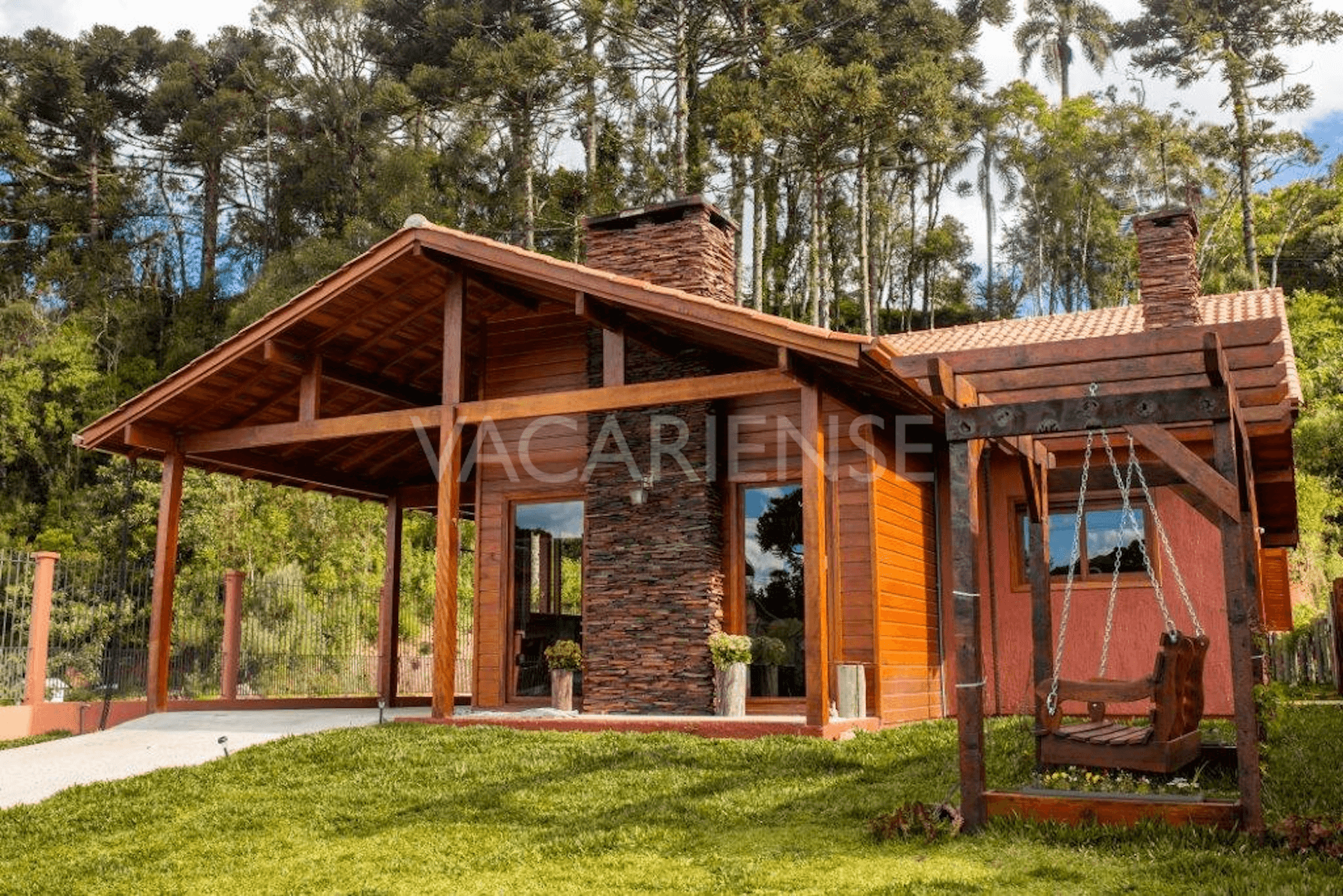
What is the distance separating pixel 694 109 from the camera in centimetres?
3152

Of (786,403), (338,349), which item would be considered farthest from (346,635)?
(786,403)

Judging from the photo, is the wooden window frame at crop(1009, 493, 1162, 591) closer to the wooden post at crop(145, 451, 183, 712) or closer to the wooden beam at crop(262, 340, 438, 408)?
the wooden beam at crop(262, 340, 438, 408)

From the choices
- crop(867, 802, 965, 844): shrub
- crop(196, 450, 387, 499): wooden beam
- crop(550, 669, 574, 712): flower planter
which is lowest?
crop(867, 802, 965, 844): shrub

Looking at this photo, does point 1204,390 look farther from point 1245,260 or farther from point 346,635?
point 1245,260

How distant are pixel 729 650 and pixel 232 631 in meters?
7.06

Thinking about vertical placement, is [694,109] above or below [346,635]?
above

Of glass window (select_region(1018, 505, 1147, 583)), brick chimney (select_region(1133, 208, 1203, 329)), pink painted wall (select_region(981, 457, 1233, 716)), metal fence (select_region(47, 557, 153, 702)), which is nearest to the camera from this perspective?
pink painted wall (select_region(981, 457, 1233, 716))

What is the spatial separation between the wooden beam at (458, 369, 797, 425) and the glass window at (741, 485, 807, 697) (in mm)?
1111

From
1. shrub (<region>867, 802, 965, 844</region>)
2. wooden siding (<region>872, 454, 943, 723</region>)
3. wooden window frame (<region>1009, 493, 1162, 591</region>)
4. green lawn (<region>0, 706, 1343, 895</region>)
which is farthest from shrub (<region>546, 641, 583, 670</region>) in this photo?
shrub (<region>867, 802, 965, 844</region>)

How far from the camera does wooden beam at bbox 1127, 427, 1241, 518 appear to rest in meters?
5.98

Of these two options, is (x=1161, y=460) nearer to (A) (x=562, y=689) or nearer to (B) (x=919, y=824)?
(B) (x=919, y=824)

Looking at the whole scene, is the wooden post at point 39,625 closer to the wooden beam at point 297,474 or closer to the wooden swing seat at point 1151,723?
the wooden beam at point 297,474

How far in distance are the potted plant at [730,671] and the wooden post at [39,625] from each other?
6.98 m

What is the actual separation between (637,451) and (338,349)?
11.5 ft
